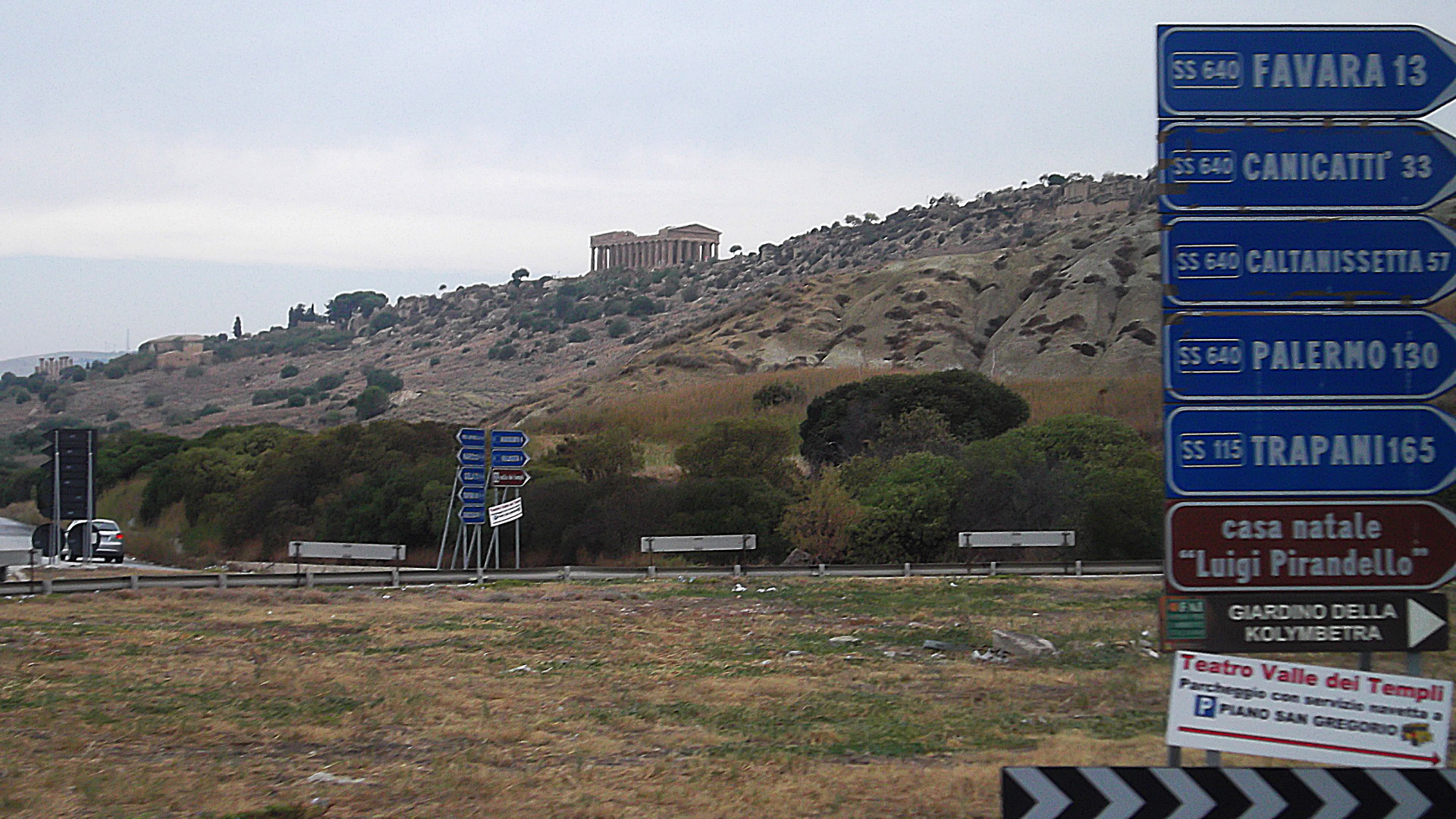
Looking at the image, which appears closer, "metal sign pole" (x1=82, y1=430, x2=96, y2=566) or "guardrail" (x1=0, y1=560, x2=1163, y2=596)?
"guardrail" (x1=0, y1=560, x2=1163, y2=596)

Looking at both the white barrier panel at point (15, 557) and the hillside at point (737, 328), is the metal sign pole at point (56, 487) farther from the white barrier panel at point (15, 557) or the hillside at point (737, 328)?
the hillside at point (737, 328)

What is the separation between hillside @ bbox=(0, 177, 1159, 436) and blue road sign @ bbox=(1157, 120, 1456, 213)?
58.2 metres

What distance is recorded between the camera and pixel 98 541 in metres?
36.9

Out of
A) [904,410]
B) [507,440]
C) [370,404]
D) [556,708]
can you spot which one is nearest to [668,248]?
[370,404]

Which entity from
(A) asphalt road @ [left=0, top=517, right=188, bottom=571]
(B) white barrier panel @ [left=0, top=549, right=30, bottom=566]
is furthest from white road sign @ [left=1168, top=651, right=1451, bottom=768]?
(A) asphalt road @ [left=0, top=517, right=188, bottom=571]

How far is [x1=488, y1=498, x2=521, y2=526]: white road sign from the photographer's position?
2750 cm

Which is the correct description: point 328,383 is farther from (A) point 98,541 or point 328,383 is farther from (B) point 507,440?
(B) point 507,440

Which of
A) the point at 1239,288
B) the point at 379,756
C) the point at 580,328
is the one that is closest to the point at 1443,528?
the point at 1239,288

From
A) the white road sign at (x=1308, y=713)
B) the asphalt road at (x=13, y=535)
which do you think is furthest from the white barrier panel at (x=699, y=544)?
the white road sign at (x=1308, y=713)

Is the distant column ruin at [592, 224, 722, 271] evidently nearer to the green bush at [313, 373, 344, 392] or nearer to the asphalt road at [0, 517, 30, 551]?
the green bush at [313, 373, 344, 392]

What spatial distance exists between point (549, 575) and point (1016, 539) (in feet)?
33.1

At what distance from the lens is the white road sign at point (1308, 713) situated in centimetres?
614

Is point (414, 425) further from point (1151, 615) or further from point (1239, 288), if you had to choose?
point (1239, 288)

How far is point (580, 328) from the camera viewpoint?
13412 cm
